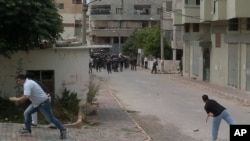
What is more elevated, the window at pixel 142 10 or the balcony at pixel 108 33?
the window at pixel 142 10

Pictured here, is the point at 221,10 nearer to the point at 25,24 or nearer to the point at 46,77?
the point at 46,77

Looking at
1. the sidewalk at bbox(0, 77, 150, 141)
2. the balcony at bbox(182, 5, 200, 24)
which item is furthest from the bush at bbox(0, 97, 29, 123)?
the balcony at bbox(182, 5, 200, 24)

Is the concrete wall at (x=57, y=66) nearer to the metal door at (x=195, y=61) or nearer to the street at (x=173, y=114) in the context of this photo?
the street at (x=173, y=114)

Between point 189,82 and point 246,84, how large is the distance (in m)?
10.0

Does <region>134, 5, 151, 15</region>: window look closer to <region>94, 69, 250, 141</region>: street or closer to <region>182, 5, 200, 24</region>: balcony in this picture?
<region>182, 5, 200, 24</region>: balcony

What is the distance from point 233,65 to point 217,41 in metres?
4.82

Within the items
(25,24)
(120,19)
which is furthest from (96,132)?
(120,19)

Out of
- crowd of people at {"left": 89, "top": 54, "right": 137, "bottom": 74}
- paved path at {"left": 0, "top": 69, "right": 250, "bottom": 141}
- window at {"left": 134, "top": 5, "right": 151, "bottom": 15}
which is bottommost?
crowd of people at {"left": 89, "top": 54, "right": 137, "bottom": 74}

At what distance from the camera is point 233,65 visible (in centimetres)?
3538

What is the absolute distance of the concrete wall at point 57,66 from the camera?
17594 mm

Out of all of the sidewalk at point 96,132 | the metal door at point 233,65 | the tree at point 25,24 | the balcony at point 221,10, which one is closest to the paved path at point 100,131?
the sidewalk at point 96,132

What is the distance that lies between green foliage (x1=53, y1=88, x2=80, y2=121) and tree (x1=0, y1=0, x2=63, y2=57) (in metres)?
1.85

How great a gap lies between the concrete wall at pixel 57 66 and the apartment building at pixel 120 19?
8521 cm

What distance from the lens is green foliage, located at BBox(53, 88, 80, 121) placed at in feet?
53.6
